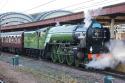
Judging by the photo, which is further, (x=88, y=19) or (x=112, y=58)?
(x=88, y=19)

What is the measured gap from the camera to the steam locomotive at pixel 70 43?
21.4 metres

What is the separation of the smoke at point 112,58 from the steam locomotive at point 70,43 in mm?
335

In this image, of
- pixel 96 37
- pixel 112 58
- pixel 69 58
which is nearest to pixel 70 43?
pixel 69 58

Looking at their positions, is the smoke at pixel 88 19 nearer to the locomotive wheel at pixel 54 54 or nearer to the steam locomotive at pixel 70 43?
the steam locomotive at pixel 70 43

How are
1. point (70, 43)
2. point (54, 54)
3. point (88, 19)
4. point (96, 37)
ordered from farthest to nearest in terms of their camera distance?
point (54, 54)
point (70, 43)
point (88, 19)
point (96, 37)

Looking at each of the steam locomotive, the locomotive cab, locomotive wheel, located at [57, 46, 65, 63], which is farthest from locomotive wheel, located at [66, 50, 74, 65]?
the locomotive cab

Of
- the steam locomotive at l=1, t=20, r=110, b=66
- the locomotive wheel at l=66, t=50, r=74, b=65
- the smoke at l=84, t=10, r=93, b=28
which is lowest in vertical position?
the locomotive wheel at l=66, t=50, r=74, b=65

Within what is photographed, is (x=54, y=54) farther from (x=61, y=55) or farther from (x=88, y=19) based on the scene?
(x=88, y=19)

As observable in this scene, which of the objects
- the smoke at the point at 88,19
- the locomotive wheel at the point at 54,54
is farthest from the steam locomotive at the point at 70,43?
the smoke at the point at 88,19

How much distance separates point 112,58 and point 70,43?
11.4 ft

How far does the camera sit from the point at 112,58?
68.8 feet

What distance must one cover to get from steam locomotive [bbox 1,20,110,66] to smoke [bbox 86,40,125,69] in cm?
33

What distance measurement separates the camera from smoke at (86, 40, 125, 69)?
20.8m

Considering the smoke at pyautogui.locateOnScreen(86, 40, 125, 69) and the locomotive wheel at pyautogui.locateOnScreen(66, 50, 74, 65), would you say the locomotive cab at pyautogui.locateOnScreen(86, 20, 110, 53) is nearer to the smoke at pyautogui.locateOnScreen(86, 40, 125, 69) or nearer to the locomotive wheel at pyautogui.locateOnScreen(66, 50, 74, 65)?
the smoke at pyautogui.locateOnScreen(86, 40, 125, 69)
